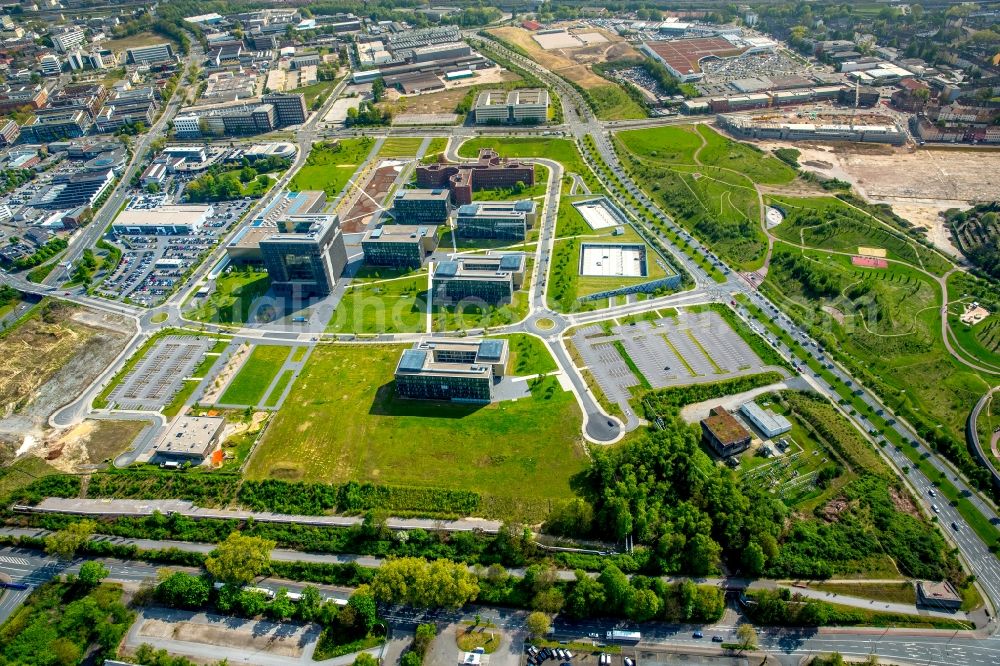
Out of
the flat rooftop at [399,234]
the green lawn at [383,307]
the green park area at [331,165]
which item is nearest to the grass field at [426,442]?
the green lawn at [383,307]

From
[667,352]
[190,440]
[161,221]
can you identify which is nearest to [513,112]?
[161,221]

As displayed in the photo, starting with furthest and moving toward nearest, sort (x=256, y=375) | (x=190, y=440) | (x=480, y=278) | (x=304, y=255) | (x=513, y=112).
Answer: (x=513, y=112) → (x=304, y=255) → (x=480, y=278) → (x=256, y=375) → (x=190, y=440)

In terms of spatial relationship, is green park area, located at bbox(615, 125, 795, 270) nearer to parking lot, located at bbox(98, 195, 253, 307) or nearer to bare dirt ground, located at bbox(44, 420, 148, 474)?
parking lot, located at bbox(98, 195, 253, 307)

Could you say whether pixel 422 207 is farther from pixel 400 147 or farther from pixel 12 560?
pixel 12 560

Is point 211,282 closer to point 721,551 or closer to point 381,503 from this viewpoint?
point 381,503

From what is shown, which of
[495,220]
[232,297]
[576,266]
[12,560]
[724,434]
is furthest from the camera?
[495,220]

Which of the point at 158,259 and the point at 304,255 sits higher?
the point at 304,255

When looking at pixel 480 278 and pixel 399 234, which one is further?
pixel 399 234
